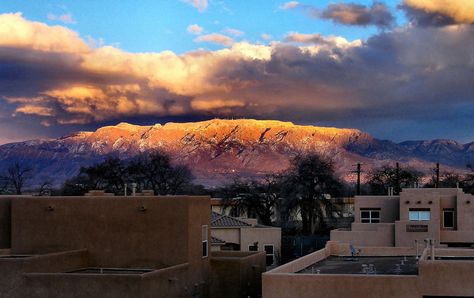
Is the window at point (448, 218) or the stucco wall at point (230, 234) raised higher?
the window at point (448, 218)

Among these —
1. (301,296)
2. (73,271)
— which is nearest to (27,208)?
(73,271)

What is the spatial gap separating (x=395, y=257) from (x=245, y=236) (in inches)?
877

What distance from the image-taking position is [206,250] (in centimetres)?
3247

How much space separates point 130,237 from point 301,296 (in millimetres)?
9373

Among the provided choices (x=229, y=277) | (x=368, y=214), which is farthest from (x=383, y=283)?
(x=368, y=214)

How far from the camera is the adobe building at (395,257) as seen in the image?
21828mm

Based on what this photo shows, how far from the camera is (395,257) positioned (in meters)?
34.1

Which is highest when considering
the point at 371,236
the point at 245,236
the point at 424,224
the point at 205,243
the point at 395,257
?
the point at 424,224

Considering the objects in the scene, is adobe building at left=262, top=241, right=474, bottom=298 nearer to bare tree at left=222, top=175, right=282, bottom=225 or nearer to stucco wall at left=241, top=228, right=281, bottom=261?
stucco wall at left=241, top=228, right=281, bottom=261

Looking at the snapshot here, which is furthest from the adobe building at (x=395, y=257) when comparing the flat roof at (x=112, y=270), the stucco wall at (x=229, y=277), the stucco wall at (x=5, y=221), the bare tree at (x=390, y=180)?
the bare tree at (x=390, y=180)

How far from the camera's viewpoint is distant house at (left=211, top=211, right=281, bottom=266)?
181 ft

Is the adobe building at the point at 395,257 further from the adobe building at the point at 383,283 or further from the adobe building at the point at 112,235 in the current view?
the adobe building at the point at 112,235

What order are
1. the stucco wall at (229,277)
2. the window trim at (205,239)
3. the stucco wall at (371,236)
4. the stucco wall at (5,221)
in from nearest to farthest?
1. the stucco wall at (5,221)
2. the window trim at (205,239)
3. the stucco wall at (229,277)
4. the stucco wall at (371,236)

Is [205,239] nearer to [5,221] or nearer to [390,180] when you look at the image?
[5,221]
